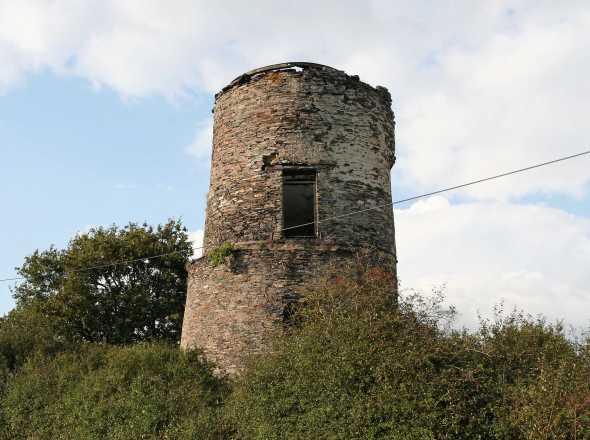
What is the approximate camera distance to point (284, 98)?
12.3 meters

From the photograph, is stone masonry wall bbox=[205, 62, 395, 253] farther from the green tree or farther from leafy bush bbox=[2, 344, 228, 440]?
the green tree

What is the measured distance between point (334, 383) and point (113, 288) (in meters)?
13.6

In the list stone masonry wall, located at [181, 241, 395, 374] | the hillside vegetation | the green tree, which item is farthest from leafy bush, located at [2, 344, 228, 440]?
the green tree

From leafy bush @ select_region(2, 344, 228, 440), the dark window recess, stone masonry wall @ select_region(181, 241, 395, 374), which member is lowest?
leafy bush @ select_region(2, 344, 228, 440)

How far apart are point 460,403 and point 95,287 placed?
1508 centimetres

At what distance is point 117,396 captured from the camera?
1004 centimetres

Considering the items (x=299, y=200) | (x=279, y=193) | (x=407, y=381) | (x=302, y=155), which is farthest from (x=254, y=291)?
(x=407, y=381)

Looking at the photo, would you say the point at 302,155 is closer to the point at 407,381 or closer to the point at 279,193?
the point at 279,193

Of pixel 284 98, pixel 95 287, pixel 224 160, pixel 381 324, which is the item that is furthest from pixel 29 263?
pixel 381 324

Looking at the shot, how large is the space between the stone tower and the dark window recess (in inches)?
1.6

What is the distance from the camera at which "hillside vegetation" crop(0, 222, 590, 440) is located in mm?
7070

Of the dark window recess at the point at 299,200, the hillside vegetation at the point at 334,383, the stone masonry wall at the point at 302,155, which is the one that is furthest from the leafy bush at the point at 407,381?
the dark window recess at the point at 299,200

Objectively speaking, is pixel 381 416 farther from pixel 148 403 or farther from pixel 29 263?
pixel 29 263

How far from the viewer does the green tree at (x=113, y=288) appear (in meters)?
19.1
